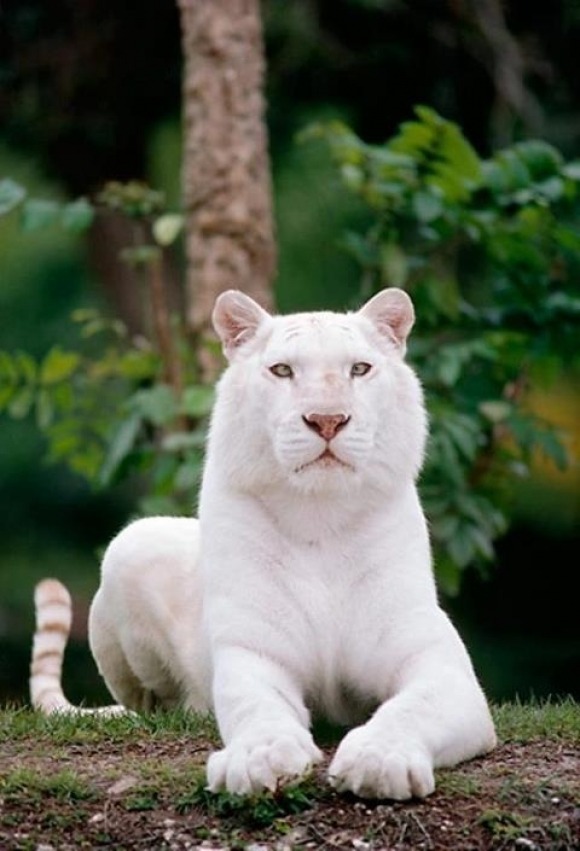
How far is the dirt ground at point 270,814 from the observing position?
15.4 feet

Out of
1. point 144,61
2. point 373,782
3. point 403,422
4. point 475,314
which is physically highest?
point 144,61

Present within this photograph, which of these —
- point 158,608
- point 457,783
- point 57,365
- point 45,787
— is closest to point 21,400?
point 57,365

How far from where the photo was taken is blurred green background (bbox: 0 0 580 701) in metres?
14.0

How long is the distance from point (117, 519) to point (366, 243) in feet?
21.4

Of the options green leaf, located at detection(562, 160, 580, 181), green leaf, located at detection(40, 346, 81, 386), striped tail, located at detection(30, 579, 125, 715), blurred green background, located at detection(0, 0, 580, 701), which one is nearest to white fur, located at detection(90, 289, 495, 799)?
striped tail, located at detection(30, 579, 125, 715)

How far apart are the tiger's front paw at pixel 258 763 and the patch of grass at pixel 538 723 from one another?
97 centimetres

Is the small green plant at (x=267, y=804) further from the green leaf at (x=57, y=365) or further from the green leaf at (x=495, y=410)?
the green leaf at (x=57, y=365)

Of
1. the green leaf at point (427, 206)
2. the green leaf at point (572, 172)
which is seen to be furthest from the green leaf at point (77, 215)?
the green leaf at point (572, 172)

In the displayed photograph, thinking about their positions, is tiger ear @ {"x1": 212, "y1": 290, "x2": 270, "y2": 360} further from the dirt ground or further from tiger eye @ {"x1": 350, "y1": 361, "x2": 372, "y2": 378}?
the dirt ground

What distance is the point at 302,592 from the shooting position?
5.36m

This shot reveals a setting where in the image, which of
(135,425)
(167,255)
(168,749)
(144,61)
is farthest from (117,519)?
(168,749)

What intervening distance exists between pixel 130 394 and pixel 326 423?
472 centimetres

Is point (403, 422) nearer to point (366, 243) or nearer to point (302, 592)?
point (302, 592)

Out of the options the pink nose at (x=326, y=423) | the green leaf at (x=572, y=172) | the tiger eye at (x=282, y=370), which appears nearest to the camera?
the pink nose at (x=326, y=423)
